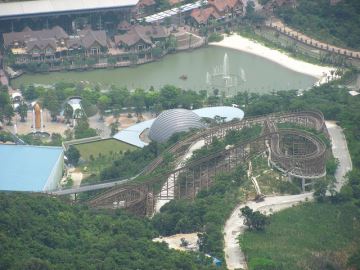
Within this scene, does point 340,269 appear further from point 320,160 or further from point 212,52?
point 212,52

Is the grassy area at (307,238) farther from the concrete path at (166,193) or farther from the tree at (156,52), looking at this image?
the tree at (156,52)

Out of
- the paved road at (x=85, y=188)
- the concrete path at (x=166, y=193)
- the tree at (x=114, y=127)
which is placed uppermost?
the concrete path at (x=166, y=193)

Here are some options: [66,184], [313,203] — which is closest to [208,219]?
[313,203]

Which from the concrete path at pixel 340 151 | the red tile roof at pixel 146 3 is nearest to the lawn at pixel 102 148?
the concrete path at pixel 340 151

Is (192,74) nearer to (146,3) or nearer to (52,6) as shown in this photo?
(52,6)

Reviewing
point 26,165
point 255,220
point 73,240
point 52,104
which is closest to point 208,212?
point 255,220

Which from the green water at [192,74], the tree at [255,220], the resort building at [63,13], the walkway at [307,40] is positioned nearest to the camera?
the tree at [255,220]

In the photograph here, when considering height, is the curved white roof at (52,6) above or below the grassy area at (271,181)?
below
